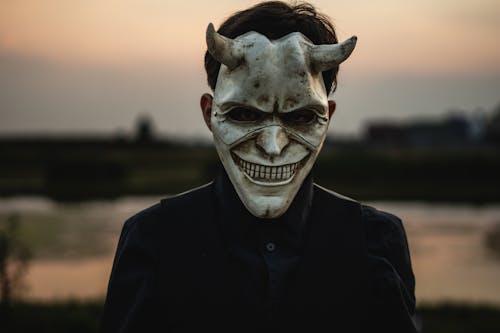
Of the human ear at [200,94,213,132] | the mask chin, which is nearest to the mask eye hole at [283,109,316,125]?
the mask chin

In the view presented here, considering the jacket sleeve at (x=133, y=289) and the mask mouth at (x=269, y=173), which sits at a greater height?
the mask mouth at (x=269, y=173)

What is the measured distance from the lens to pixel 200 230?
277 cm

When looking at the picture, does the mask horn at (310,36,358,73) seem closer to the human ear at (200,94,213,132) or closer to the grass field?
the human ear at (200,94,213,132)

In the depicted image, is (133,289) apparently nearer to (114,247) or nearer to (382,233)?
(382,233)

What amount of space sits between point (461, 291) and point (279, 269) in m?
6.66

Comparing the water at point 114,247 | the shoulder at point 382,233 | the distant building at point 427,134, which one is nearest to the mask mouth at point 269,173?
the shoulder at point 382,233

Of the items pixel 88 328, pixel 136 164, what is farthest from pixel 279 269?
pixel 136 164

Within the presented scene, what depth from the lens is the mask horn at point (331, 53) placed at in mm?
2719

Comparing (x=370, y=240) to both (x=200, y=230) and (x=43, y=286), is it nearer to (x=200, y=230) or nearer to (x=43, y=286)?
(x=200, y=230)

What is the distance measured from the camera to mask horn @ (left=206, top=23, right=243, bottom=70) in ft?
8.55

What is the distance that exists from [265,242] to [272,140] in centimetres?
41

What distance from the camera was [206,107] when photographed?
9.74 ft

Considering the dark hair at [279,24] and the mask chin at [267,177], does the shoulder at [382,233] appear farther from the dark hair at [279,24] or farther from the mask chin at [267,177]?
the dark hair at [279,24]

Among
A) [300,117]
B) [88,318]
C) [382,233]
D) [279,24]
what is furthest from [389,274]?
[88,318]
